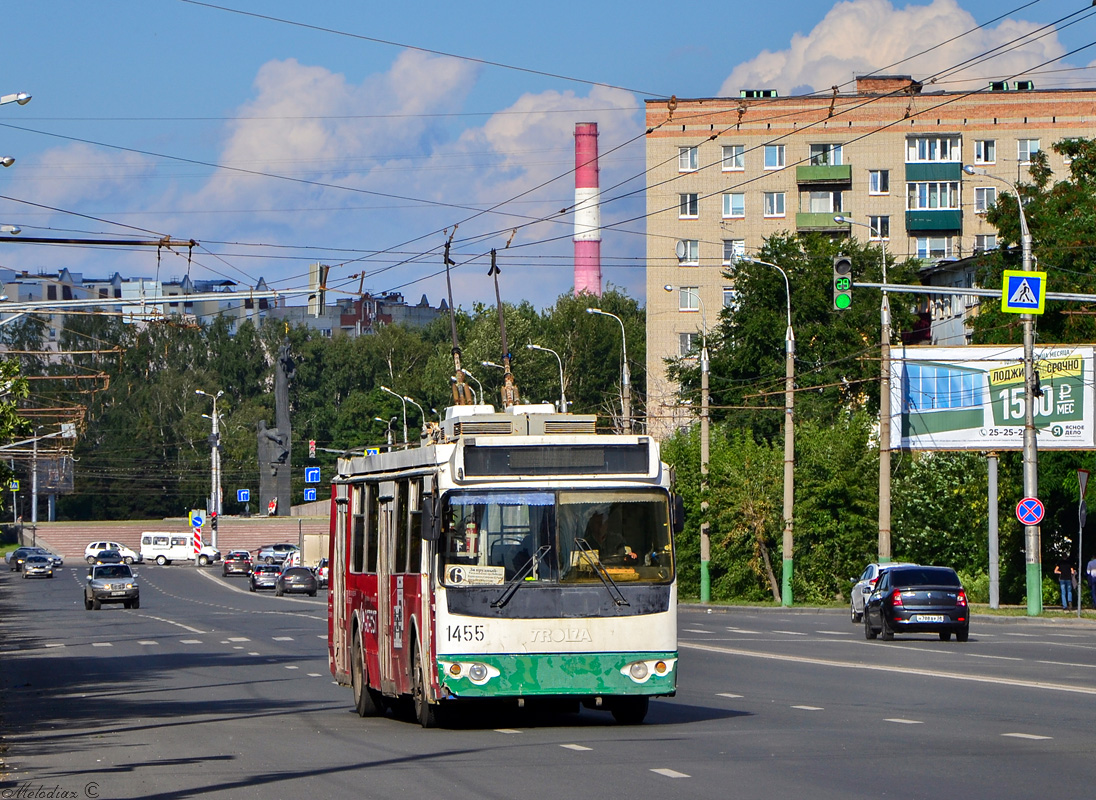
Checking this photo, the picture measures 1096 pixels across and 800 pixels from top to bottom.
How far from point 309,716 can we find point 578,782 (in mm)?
6671

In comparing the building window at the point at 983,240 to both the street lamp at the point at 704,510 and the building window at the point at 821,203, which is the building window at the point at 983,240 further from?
the street lamp at the point at 704,510

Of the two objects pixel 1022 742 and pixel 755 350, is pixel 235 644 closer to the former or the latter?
pixel 1022 742

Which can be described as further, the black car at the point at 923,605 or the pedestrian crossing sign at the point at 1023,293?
the pedestrian crossing sign at the point at 1023,293

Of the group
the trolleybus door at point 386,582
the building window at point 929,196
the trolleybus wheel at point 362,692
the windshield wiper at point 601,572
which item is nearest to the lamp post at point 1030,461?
the trolleybus wheel at point 362,692

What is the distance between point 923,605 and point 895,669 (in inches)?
343

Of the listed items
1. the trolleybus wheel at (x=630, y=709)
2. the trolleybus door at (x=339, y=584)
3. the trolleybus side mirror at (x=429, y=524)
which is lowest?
the trolleybus wheel at (x=630, y=709)

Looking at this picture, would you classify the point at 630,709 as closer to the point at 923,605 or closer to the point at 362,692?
the point at 362,692

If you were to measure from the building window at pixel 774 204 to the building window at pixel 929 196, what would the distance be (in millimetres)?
6421

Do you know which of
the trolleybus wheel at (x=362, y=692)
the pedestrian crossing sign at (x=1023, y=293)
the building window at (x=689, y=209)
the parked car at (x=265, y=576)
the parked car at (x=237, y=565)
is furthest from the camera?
the parked car at (x=237, y=565)

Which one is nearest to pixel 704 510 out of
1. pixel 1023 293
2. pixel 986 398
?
pixel 986 398

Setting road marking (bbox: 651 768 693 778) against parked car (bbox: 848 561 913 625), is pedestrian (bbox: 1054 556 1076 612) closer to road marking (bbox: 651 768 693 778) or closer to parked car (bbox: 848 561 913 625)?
parked car (bbox: 848 561 913 625)

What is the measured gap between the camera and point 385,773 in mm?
11391

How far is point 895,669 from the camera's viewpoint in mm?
21891

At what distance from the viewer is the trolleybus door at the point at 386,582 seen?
15.6m
